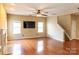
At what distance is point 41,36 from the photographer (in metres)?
2.10

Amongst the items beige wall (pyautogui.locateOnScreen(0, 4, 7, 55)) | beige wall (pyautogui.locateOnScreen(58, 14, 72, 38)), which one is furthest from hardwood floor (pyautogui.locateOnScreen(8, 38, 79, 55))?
beige wall (pyautogui.locateOnScreen(58, 14, 72, 38))

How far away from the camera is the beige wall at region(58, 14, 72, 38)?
2158 mm

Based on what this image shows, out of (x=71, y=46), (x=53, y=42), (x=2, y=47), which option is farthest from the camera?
(x=53, y=42)

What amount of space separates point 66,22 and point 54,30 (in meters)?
0.28

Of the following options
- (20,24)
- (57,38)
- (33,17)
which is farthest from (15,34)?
(57,38)

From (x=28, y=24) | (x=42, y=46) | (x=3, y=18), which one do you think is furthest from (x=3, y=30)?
(x=42, y=46)

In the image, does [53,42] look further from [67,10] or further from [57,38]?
[67,10]

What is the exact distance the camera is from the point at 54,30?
2.28 meters

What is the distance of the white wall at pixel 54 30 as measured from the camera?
2139 mm

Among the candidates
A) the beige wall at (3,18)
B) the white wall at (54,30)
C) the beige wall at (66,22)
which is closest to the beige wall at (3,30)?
the beige wall at (3,18)

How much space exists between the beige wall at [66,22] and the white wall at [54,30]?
8 centimetres

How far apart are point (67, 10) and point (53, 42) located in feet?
2.09

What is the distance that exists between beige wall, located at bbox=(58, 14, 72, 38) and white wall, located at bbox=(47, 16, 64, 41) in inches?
3.1

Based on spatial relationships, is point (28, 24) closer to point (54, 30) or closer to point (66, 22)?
point (54, 30)
